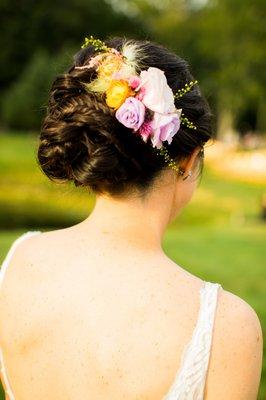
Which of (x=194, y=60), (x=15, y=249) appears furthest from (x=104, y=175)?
(x=194, y=60)

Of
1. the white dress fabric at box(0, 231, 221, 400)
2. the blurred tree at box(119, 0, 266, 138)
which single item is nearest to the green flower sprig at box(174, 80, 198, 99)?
the white dress fabric at box(0, 231, 221, 400)

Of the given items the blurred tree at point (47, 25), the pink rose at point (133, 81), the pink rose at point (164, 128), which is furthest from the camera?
the blurred tree at point (47, 25)

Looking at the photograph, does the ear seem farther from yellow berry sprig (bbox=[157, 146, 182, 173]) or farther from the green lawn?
the green lawn

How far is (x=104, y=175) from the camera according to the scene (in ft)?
5.45

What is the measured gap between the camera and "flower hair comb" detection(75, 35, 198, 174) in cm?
168

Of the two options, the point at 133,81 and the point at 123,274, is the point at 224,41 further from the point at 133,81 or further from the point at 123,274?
the point at 123,274

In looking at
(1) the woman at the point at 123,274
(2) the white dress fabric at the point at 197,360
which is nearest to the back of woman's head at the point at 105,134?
(1) the woman at the point at 123,274

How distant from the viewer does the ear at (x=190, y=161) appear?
5.73 feet

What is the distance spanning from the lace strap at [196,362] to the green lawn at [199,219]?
0.78 meters

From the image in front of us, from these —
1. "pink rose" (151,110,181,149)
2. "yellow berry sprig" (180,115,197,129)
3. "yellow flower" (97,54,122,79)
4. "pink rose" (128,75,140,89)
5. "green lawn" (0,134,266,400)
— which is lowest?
"green lawn" (0,134,266,400)

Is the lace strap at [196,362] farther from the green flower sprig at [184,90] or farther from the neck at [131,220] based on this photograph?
the green flower sprig at [184,90]

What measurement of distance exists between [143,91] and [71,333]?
0.64m

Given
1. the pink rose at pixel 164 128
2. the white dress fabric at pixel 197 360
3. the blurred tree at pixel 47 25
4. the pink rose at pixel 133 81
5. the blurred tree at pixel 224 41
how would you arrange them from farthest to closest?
the blurred tree at pixel 47 25
the blurred tree at pixel 224 41
the pink rose at pixel 133 81
the pink rose at pixel 164 128
the white dress fabric at pixel 197 360

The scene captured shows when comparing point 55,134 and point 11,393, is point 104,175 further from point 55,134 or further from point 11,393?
point 11,393
